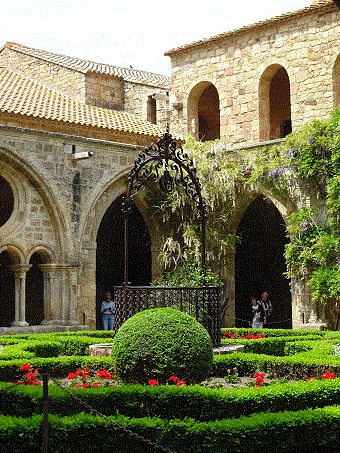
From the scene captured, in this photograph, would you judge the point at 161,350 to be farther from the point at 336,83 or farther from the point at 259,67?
the point at 259,67

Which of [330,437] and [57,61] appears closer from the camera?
[330,437]

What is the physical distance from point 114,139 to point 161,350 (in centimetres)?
1085

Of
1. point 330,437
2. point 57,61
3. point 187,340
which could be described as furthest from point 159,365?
point 57,61

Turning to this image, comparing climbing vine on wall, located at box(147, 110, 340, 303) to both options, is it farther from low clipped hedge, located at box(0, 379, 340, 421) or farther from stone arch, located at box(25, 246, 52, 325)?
low clipped hedge, located at box(0, 379, 340, 421)

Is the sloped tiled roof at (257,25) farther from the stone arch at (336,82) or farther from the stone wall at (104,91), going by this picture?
the stone wall at (104,91)

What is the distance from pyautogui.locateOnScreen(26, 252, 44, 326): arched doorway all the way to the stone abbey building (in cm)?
3

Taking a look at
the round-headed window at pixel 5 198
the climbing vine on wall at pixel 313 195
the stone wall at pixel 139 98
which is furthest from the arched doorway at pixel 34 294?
the climbing vine on wall at pixel 313 195

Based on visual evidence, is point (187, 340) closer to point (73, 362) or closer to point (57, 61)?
point (73, 362)

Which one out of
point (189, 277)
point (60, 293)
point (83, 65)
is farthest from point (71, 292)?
point (83, 65)

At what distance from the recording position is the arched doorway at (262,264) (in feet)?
64.4

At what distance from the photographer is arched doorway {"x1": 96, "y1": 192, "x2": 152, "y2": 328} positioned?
1925cm

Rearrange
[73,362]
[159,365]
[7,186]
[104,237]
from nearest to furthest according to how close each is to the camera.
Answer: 1. [159,365]
2. [73,362]
3. [7,186]
4. [104,237]

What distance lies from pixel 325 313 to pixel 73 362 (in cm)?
676

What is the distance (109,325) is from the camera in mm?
15031
